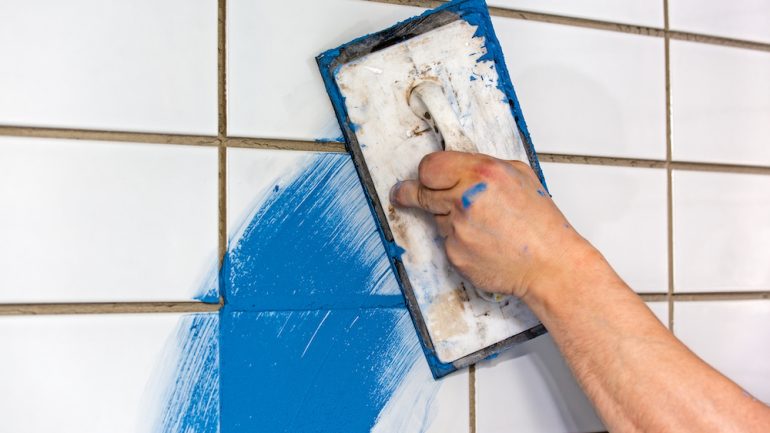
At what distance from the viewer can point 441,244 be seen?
3.13 ft

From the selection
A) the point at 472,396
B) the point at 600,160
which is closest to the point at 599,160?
the point at 600,160

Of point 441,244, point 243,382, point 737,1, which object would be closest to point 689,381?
point 441,244

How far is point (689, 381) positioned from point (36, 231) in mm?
846

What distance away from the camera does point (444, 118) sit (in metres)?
0.88

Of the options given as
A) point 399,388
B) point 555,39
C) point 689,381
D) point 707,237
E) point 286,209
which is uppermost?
point 555,39

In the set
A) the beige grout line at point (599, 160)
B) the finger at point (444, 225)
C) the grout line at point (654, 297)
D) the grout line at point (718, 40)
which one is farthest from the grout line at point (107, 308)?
the grout line at point (718, 40)

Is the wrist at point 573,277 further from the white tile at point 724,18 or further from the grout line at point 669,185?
the white tile at point 724,18

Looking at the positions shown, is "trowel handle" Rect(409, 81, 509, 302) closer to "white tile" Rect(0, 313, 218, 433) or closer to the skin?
the skin

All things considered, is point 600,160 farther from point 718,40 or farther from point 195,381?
point 195,381

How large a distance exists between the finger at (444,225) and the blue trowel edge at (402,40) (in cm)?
10

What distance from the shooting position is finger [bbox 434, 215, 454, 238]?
0.85 meters

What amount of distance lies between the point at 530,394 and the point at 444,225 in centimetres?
37

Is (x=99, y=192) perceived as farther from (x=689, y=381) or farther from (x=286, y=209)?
(x=689, y=381)

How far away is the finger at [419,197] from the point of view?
838 mm
